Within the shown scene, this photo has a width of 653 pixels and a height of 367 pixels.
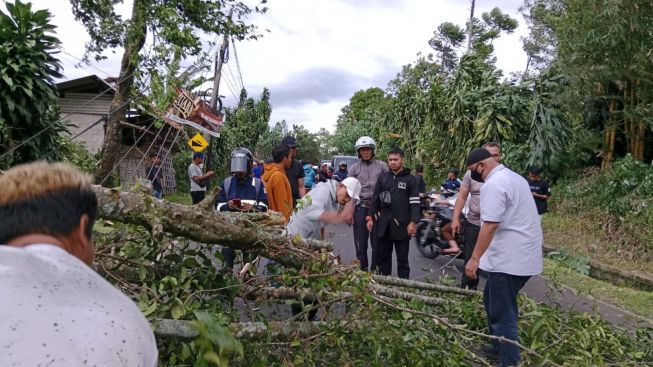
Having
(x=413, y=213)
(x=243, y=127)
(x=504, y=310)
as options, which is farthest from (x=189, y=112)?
(x=243, y=127)

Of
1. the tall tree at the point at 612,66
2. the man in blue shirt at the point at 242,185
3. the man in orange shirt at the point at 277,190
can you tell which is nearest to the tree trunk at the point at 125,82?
the man in blue shirt at the point at 242,185

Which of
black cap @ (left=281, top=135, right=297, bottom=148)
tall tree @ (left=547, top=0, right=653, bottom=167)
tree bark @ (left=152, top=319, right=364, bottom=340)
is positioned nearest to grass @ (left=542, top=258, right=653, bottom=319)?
black cap @ (left=281, top=135, right=297, bottom=148)

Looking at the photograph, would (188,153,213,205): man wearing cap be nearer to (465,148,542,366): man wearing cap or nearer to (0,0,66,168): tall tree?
(0,0,66,168): tall tree

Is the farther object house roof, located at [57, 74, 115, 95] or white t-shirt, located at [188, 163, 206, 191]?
house roof, located at [57, 74, 115, 95]

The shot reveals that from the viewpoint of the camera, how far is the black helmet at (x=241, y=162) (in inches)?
238

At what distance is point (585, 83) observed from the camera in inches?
445

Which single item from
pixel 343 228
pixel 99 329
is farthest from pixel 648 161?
pixel 99 329

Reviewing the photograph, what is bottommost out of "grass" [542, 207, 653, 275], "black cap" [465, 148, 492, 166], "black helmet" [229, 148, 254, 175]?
"grass" [542, 207, 653, 275]

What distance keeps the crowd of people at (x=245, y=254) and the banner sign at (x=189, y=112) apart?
7161 mm

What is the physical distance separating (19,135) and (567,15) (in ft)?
34.3

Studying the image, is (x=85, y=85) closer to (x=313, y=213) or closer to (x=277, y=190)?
(x=277, y=190)

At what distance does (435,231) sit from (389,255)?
2445 millimetres

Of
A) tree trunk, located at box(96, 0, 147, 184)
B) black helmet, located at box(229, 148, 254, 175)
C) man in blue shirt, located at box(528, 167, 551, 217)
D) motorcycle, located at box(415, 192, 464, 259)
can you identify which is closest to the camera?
black helmet, located at box(229, 148, 254, 175)

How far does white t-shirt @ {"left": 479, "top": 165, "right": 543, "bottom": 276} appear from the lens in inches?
160
